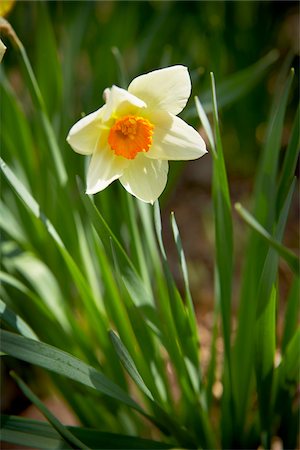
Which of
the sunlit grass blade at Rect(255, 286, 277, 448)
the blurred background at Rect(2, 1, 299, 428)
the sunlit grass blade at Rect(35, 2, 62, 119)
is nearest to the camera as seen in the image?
the sunlit grass blade at Rect(255, 286, 277, 448)

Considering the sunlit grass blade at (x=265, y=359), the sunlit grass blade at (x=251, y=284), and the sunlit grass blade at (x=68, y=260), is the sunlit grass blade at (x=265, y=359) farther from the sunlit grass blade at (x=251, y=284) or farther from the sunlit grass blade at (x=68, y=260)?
the sunlit grass blade at (x=68, y=260)

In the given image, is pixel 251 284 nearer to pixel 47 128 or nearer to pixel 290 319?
pixel 290 319

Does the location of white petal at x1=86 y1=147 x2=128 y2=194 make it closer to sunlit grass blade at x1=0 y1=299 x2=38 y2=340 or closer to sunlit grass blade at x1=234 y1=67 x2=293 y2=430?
sunlit grass blade at x1=0 y1=299 x2=38 y2=340

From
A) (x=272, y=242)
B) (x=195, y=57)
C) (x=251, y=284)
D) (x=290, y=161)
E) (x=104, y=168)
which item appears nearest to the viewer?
(x=272, y=242)

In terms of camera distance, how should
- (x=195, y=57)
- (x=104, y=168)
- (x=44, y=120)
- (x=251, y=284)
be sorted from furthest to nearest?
(x=195, y=57)
(x=44, y=120)
(x=251, y=284)
(x=104, y=168)

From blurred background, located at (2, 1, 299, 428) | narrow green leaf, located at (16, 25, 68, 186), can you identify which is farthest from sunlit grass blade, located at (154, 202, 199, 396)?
blurred background, located at (2, 1, 299, 428)

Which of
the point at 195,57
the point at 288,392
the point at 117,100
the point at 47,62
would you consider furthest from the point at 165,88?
the point at 195,57
